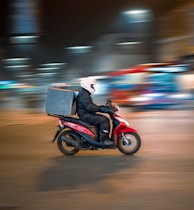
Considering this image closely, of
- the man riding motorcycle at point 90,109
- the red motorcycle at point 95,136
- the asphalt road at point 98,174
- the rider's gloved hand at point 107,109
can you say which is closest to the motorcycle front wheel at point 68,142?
the red motorcycle at point 95,136

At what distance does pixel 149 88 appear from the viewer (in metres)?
14.2

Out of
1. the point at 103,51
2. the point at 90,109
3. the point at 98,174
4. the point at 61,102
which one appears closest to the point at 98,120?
the point at 90,109

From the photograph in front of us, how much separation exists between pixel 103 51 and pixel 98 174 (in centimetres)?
1670

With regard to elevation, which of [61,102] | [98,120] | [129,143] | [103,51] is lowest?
[129,143]

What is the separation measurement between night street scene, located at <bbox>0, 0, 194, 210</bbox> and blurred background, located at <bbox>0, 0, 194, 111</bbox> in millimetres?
44

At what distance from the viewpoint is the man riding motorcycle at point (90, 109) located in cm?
Answer: 791

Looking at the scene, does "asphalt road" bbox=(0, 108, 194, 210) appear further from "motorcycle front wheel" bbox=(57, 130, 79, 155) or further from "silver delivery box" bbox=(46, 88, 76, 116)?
"silver delivery box" bbox=(46, 88, 76, 116)

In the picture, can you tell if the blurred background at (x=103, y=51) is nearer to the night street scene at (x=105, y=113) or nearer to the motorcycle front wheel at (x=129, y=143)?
the night street scene at (x=105, y=113)

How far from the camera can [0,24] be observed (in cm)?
2881

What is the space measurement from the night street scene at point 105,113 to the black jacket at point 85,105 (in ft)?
0.39

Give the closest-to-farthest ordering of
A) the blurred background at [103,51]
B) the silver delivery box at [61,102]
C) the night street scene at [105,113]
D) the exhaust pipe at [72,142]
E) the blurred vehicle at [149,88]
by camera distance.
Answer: the night street scene at [105,113] → the silver delivery box at [61,102] → the exhaust pipe at [72,142] → the blurred vehicle at [149,88] → the blurred background at [103,51]

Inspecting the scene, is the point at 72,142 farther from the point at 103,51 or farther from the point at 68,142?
the point at 103,51

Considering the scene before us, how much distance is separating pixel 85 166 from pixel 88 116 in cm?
103

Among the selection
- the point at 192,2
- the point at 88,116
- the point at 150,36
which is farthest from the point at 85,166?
the point at 150,36
